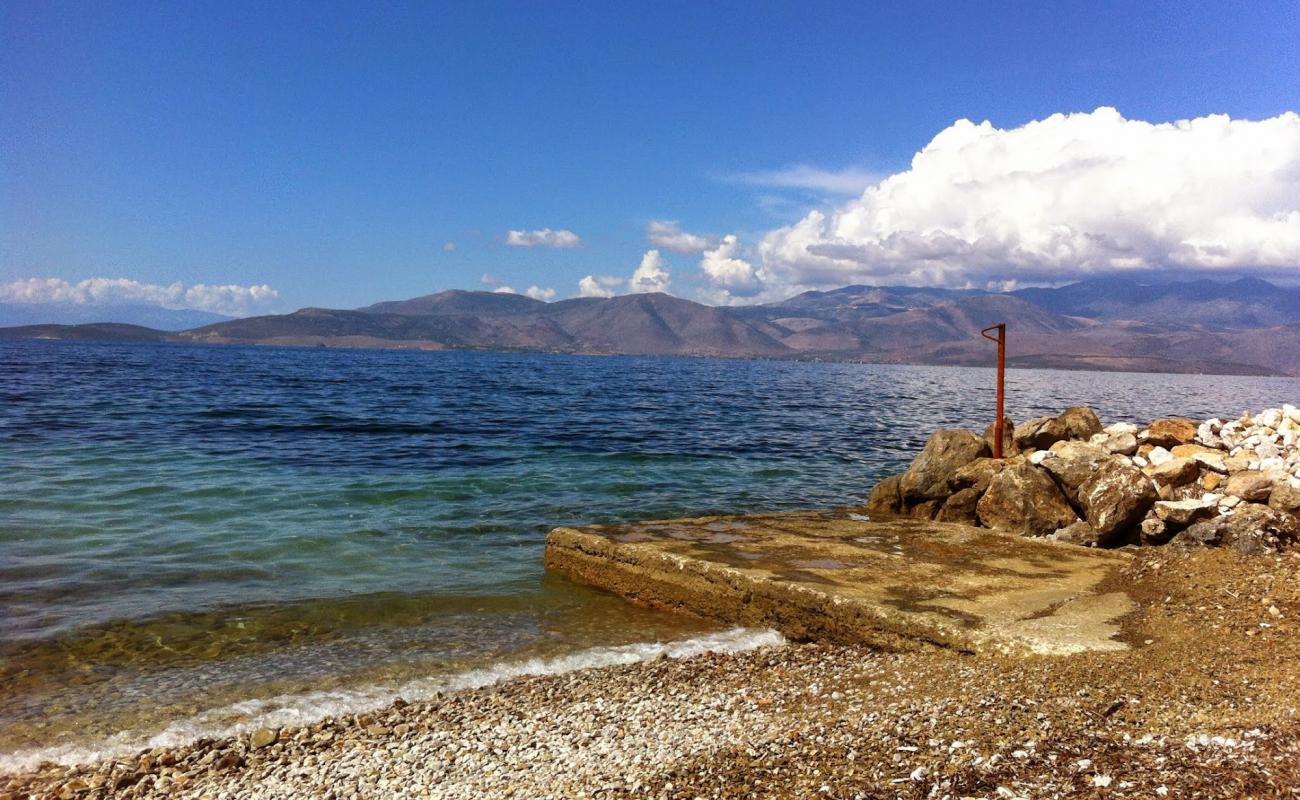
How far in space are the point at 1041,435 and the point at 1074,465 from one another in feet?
11.3

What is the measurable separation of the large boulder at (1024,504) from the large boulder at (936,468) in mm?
1081

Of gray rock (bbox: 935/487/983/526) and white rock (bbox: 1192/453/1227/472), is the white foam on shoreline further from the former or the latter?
white rock (bbox: 1192/453/1227/472)

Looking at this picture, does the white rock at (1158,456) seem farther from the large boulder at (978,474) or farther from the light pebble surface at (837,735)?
the light pebble surface at (837,735)

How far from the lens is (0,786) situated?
5461 millimetres

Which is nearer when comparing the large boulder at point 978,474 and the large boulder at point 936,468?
the large boulder at point 978,474

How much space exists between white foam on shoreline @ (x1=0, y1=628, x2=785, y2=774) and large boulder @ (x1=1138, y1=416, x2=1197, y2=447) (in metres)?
9.94

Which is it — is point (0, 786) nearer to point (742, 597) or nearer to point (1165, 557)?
point (742, 597)

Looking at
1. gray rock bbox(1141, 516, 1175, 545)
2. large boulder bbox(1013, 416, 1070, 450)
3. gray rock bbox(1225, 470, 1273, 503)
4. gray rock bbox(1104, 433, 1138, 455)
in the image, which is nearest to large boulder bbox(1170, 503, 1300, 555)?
gray rock bbox(1141, 516, 1175, 545)

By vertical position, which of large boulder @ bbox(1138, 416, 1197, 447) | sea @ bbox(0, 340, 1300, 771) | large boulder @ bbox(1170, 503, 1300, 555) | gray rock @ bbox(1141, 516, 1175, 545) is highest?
large boulder @ bbox(1138, 416, 1197, 447)

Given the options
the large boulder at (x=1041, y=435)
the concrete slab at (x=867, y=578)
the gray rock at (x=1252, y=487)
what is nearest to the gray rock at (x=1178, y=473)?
the gray rock at (x=1252, y=487)

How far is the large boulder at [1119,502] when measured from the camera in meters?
10.8

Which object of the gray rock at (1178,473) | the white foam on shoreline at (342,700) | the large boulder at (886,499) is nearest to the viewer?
the white foam on shoreline at (342,700)

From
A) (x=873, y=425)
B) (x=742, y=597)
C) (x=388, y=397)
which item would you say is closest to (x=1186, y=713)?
(x=742, y=597)

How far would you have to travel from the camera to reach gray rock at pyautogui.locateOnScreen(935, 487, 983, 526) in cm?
1291
